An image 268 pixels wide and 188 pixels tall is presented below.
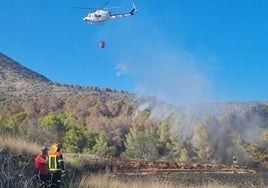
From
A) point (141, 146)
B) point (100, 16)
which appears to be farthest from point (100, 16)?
point (141, 146)

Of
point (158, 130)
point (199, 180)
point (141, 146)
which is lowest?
point (199, 180)

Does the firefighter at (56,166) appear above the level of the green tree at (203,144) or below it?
below

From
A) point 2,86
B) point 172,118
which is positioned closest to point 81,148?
point 172,118

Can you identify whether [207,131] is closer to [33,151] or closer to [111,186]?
[33,151]

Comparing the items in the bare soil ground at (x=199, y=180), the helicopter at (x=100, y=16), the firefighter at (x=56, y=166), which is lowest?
the bare soil ground at (x=199, y=180)

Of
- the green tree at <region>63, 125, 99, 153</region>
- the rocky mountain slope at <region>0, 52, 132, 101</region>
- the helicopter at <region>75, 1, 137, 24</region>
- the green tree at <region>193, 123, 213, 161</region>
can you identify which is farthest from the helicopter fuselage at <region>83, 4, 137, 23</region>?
the rocky mountain slope at <region>0, 52, 132, 101</region>

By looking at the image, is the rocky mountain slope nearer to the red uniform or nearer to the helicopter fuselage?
the helicopter fuselage

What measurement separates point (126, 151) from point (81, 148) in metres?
8.05

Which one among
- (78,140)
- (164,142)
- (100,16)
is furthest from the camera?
(164,142)

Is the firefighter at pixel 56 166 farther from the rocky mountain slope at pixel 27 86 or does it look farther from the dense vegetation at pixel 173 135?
the rocky mountain slope at pixel 27 86

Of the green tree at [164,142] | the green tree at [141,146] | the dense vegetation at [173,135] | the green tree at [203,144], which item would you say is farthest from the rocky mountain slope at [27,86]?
the green tree at [203,144]

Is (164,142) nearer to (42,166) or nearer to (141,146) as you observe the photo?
(141,146)

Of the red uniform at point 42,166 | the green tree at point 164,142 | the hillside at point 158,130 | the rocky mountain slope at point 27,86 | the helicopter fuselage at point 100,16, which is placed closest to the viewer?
the red uniform at point 42,166

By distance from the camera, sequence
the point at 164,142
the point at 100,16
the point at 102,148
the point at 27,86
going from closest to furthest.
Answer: the point at 100,16, the point at 102,148, the point at 164,142, the point at 27,86
